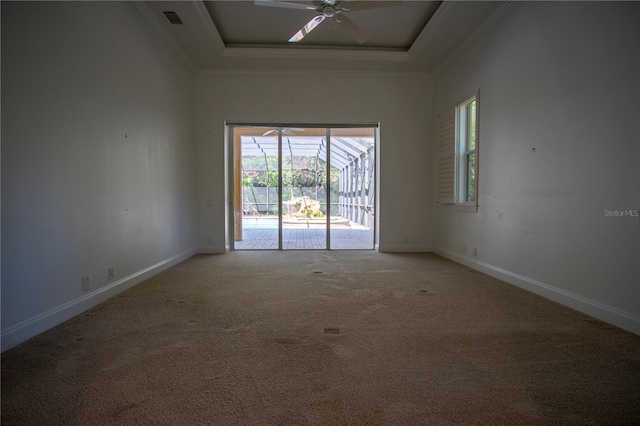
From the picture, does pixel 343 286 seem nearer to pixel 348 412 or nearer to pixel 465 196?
pixel 348 412

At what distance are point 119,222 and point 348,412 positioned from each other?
2825 mm

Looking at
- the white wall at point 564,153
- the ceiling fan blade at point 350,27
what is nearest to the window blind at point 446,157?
the white wall at point 564,153

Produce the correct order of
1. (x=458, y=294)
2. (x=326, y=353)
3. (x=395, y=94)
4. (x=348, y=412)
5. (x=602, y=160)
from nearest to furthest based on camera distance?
1. (x=348, y=412)
2. (x=326, y=353)
3. (x=602, y=160)
4. (x=458, y=294)
5. (x=395, y=94)

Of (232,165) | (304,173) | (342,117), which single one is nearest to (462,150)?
(342,117)

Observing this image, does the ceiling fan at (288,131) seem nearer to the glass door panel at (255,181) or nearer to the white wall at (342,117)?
the glass door panel at (255,181)

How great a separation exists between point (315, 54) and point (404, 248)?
346cm

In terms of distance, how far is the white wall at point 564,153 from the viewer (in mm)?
2305

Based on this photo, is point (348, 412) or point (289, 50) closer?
point (348, 412)

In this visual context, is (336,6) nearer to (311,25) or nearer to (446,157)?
(311,25)

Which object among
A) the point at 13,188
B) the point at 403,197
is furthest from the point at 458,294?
the point at 13,188

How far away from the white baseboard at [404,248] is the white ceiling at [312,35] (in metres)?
2.97

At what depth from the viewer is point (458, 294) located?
10.3 ft

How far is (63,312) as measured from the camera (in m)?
2.42

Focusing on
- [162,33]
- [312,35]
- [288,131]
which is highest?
[312,35]
